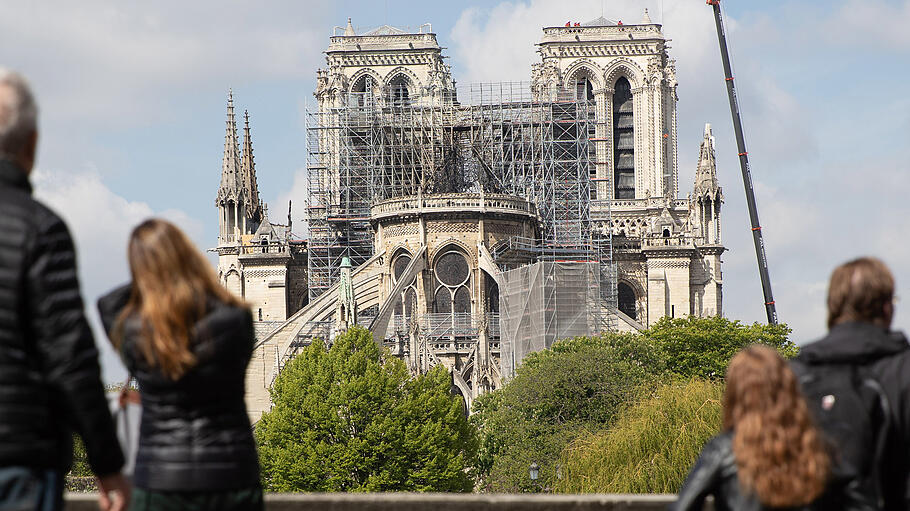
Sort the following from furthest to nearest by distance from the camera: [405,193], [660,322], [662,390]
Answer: [405,193]
[660,322]
[662,390]

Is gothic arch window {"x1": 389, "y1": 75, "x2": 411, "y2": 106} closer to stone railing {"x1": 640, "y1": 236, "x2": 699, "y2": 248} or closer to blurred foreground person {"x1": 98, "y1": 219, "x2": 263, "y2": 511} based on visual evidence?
stone railing {"x1": 640, "y1": 236, "x2": 699, "y2": 248}

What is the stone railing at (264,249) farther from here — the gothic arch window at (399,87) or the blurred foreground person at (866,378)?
the blurred foreground person at (866,378)

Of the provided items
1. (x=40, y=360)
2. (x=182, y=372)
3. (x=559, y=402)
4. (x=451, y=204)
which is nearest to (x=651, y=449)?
(x=559, y=402)

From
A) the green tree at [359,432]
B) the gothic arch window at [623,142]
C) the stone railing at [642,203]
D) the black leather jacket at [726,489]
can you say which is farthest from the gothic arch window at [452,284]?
the black leather jacket at [726,489]

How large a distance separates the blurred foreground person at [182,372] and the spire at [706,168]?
76.7 meters

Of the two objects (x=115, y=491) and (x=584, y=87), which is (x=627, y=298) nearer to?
(x=584, y=87)

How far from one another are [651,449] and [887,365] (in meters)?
26.3

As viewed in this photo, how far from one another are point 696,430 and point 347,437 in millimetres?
13434

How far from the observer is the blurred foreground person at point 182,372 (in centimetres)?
570

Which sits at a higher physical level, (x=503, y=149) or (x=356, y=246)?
(x=503, y=149)

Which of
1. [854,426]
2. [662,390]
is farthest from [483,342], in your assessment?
[854,426]

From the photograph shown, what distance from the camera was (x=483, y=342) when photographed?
58.7 meters

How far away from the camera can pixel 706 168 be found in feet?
269

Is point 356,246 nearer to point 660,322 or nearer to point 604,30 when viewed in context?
point 660,322
